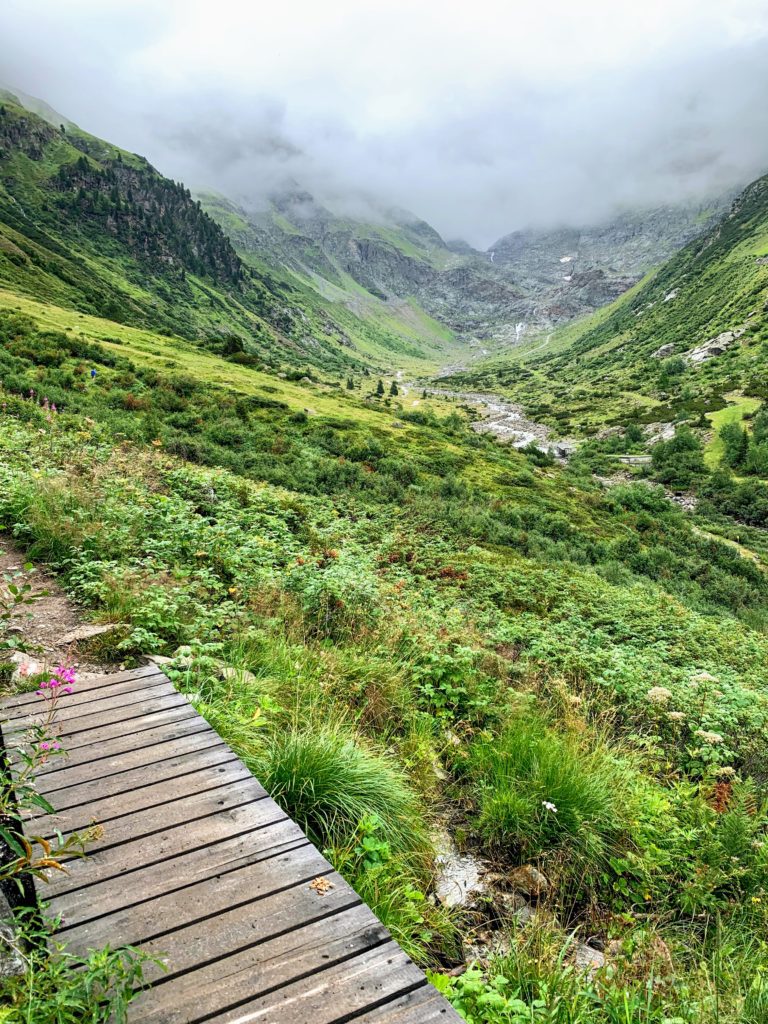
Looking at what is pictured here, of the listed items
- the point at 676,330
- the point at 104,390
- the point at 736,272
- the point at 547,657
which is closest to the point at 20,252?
the point at 104,390

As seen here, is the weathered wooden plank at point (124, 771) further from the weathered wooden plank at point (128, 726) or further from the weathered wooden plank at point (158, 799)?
the weathered wooden plank at point (128, 726)

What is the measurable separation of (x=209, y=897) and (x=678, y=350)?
132380 mm

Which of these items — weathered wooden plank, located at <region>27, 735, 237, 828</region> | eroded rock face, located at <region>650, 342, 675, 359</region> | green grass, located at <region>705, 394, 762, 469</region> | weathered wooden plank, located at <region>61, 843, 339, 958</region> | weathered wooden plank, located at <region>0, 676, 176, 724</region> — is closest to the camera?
weathered wooden plank, located at <region>61, 843, 339, 958</region>

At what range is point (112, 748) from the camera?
12.1ft

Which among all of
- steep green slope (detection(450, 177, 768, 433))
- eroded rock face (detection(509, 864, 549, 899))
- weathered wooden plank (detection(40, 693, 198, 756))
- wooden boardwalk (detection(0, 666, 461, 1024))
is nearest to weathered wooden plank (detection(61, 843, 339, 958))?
wooden boardwalk (detection(0, 666, 461, 1024))

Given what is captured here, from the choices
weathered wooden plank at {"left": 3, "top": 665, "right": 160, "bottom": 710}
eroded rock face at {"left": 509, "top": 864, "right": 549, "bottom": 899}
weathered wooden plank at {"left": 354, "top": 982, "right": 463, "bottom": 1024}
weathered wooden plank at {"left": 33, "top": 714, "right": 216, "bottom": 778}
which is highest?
weathered wooden plank at {"left": 354, "top": 982, "right": 463, "bottom": 1024}

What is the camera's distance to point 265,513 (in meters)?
13.4

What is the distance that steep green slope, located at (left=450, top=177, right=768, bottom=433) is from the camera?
263ft

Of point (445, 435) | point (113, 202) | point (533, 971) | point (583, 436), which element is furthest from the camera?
point (113, 202)

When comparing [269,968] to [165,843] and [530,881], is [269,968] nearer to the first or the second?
[165,843]

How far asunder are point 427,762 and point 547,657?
438 centimetres

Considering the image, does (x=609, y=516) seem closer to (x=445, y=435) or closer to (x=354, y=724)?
(x=445, y=435)

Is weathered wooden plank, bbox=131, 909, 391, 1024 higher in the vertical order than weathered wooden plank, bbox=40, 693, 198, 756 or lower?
higher

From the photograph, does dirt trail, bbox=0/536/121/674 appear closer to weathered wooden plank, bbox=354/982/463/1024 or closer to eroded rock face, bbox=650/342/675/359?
weathered wooden plank, bbox=354/982/463/1024
